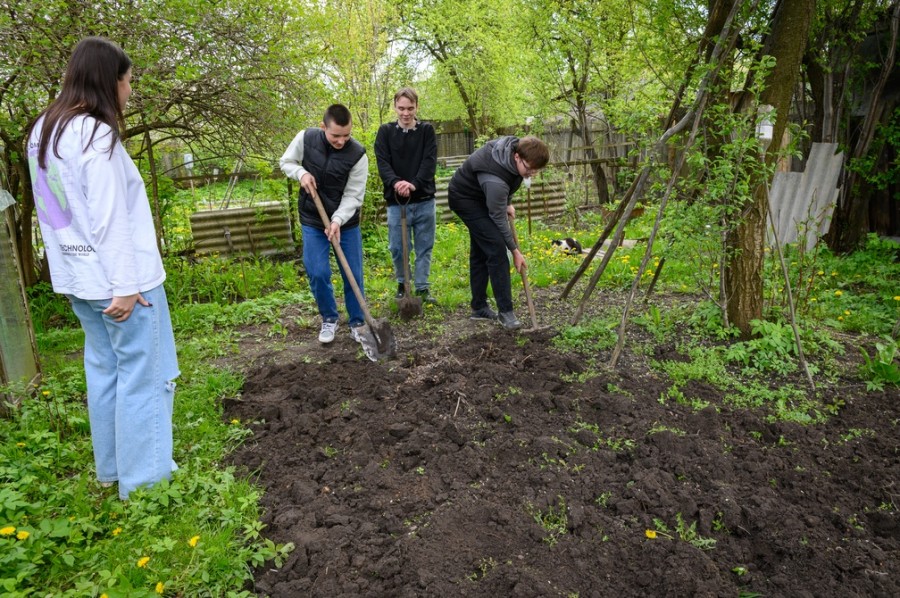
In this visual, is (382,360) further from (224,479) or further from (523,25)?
(523,25)

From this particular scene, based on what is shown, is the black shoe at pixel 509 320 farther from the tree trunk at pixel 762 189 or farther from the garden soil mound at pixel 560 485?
the tree trunk at pixel 762 189

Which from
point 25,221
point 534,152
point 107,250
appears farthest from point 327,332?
point 25,221

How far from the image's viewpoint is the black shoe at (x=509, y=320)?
486 cm

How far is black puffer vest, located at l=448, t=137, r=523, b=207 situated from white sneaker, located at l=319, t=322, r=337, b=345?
144cm

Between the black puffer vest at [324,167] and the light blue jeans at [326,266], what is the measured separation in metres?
0.13

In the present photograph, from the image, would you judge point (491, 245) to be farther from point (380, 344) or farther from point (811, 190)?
point (811, 190)

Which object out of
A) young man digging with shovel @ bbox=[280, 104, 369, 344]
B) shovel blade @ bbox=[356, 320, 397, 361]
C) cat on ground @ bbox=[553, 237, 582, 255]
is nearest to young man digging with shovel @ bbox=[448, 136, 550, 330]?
young man digging with shovel @ bbox=[280, 104, 369, 344]

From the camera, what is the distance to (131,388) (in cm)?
259

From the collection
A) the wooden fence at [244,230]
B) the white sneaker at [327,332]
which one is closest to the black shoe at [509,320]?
the white sneaker at [327,332]

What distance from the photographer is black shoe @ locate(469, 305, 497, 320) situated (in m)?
5.27

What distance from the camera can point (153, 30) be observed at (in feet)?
16.2

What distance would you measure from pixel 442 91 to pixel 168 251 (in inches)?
532

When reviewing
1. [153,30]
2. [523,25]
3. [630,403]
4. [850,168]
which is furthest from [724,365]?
[523,25]

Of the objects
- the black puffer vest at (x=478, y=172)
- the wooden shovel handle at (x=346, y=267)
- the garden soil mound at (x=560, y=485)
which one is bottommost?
the garden soil mound at (x=560, y=485)
